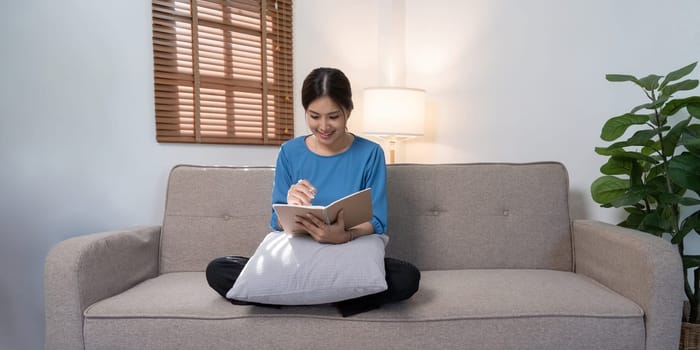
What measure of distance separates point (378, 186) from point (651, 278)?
2.91ft

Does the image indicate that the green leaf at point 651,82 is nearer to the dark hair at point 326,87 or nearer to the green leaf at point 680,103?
the green leaf at point 680,103

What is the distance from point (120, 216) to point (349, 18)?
185 cm

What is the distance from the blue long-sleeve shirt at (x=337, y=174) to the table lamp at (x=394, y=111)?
33.9 inches

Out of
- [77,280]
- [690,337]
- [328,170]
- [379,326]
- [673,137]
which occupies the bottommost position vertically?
[690,337]

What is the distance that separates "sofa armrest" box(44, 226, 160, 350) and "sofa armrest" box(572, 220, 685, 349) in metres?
1.71

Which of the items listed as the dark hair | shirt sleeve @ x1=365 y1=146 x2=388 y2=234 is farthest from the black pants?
Result: the dark hair

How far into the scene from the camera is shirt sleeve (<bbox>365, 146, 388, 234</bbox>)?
5.00 ft

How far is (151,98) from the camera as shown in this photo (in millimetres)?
2166

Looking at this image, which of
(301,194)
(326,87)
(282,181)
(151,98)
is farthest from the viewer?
(151,98)

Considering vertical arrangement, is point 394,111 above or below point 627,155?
above

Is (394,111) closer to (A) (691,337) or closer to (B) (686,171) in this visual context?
(B) (686,171)

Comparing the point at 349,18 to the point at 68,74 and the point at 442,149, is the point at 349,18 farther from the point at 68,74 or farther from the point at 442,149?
the point at 68,74

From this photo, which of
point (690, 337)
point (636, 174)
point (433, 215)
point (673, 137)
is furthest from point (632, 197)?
point (433, 215)

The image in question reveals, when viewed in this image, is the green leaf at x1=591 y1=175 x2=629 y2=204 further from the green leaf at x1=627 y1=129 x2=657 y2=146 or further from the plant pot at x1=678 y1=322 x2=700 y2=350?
the plant pot at x1=678 y1=322 x2=700 y2=350
